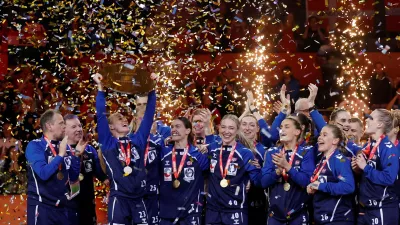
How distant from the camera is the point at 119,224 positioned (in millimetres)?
8531

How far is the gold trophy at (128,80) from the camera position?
8.78 m

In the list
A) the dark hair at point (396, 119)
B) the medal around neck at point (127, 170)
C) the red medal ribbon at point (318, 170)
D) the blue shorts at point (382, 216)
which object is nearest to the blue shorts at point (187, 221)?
the medal around neck at point (127, 170)

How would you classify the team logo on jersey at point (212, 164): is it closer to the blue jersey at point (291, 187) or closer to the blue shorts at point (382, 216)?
the blue jersey at point (291, 187)

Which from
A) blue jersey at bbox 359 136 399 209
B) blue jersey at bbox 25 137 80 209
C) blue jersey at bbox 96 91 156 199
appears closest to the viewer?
blue jersey at bbox 359 136 399 209

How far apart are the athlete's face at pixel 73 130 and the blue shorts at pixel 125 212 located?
1018 millimetres

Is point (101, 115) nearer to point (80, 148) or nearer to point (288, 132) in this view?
point (80, 148)

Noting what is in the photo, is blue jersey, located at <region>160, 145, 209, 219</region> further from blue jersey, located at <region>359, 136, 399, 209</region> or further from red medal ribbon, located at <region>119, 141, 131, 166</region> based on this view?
blue jersey, located at <region>359, 136, 399, 209</region>

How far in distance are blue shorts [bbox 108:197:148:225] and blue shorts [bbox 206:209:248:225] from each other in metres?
0.74

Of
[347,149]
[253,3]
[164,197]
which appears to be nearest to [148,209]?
[164,197]

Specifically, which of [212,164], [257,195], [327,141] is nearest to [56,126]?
[212,164]

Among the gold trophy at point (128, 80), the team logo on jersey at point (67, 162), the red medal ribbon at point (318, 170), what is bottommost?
the red medal ribbon at point (318, 170)

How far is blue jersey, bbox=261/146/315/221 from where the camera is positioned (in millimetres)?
8453

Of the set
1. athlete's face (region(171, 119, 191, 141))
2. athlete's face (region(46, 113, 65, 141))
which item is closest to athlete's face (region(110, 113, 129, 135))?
athlete's face (region(171, 119, 191, 141))

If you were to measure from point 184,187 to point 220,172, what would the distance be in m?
0.46
